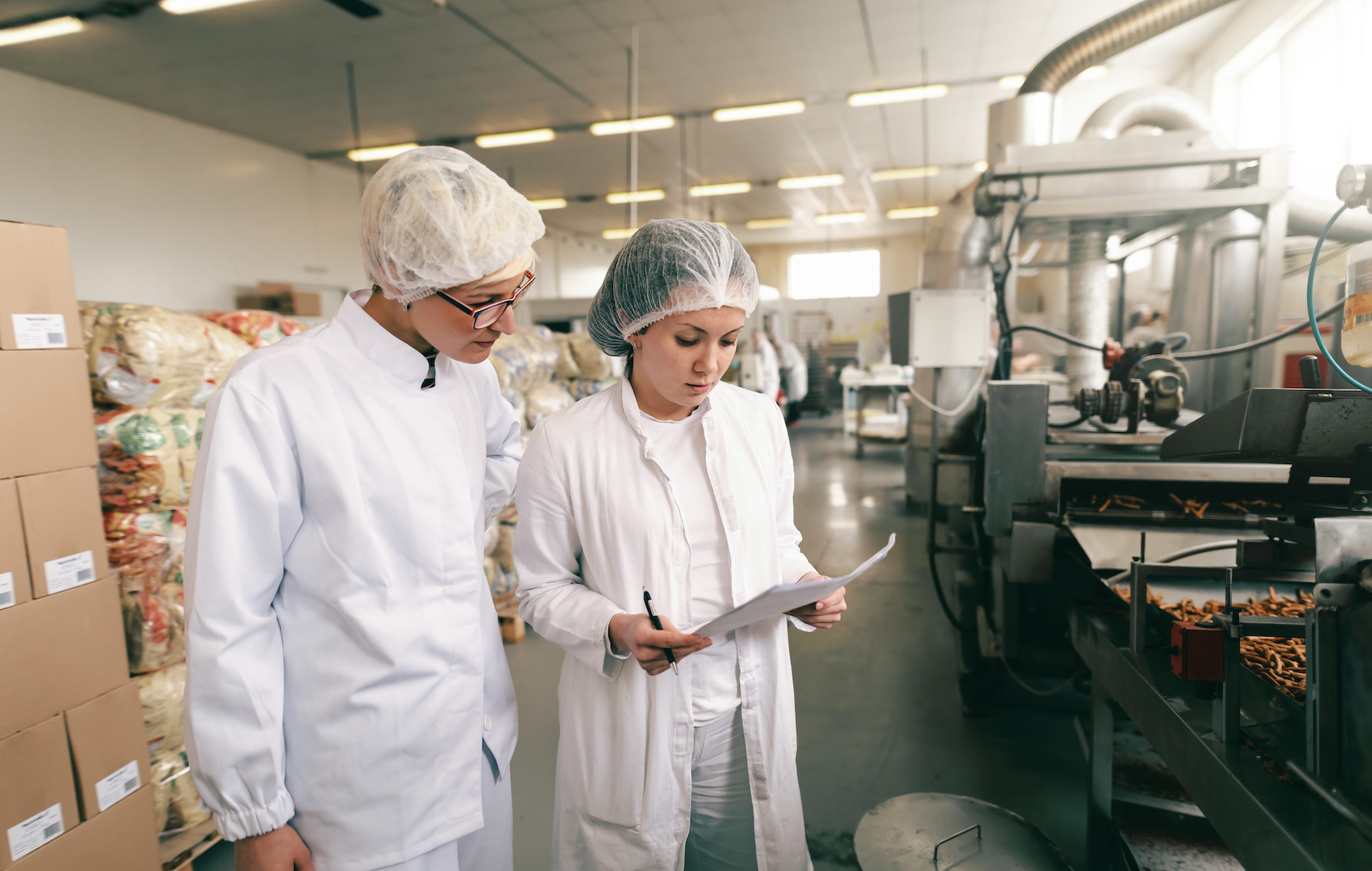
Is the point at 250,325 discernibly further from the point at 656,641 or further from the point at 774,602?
the point at 774,602

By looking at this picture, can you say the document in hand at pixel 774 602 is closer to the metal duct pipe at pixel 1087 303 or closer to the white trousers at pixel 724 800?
the white trousers at pixel 724 800

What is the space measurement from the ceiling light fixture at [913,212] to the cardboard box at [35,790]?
12167 millimetres

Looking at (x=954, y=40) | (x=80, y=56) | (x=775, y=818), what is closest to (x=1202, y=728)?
(x=775, y=818)

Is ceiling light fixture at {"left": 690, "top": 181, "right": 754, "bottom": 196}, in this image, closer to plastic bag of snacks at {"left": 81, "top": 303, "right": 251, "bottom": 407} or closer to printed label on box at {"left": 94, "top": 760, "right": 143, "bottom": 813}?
plastic bag of snacks at {"left": 81, "top": 303, "right": 251, "bottom": 407}

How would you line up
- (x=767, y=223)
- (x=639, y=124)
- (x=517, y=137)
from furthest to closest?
(x=767, y=223) < (x=517, y=137) < (x=639, y=124)

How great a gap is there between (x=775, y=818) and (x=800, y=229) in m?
14.2

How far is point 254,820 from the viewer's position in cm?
87

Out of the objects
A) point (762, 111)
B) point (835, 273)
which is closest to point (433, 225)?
point (762, 111)

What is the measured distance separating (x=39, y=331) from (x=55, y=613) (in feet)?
1.90

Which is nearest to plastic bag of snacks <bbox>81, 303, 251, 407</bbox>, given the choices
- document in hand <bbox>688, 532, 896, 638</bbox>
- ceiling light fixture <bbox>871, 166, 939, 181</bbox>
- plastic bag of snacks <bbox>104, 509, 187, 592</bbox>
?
plastic bag of snacks <bbox>104, 509, 187, 592</bbox>

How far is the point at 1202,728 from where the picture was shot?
1.05 meters

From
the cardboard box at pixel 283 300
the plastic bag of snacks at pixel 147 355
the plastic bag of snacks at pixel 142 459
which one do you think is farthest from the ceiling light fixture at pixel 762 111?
the plastic bag of snacks at pixel 142 459

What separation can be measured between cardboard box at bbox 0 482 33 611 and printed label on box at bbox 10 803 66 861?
0.43 m

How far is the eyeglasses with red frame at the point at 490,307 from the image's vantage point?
39.1 inches
